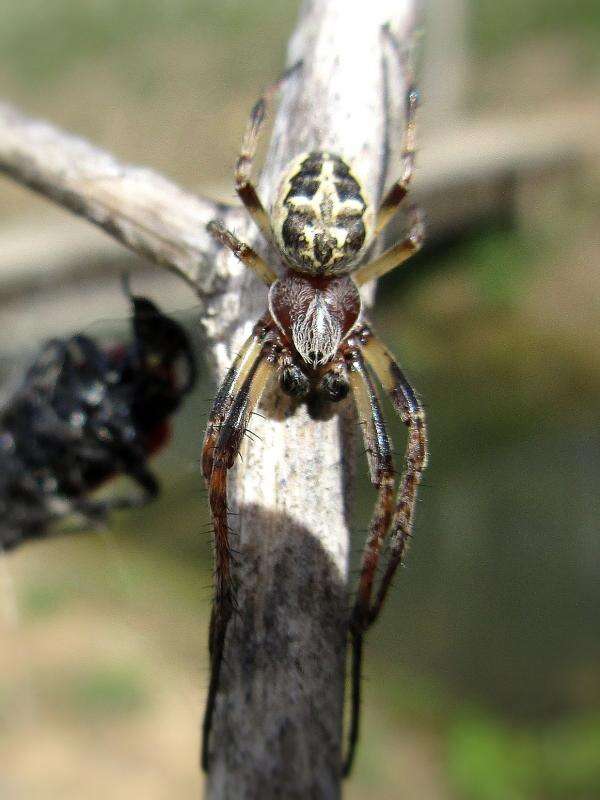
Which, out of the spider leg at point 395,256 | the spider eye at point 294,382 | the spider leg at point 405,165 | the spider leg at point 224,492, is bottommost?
the spider leg at point 224,492

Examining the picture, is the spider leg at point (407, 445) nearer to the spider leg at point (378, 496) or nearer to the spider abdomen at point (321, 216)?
the spider leg at point (378, 496)

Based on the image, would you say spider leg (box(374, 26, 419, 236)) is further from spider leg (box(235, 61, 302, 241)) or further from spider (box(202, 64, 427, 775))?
spider leg (box(235, 61, 302, 241))

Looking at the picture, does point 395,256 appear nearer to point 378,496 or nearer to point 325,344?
point 325,344

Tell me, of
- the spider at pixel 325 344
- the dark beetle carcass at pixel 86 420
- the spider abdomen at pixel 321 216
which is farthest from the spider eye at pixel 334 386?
the dark beetle carcass at pixel 86 420

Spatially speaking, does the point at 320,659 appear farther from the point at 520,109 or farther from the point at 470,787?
the point at 520,109

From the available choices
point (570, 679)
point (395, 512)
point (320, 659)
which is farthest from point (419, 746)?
point (320, 659)

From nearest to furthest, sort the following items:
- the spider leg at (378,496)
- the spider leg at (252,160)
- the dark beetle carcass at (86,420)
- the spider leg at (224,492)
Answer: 1. the spider leg at (224,492)
2. the spider leg at (378,496)
3. the spider leg at (252,160)
4. the dark beetle carcass at (86,420)

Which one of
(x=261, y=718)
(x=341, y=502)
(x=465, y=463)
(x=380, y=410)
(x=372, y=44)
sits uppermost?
(x=465, y=463)
